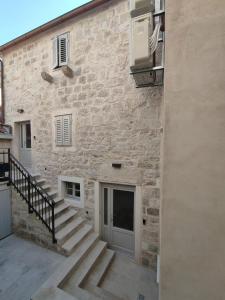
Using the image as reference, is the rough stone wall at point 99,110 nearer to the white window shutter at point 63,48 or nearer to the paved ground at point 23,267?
the white window shutter at point 63,48

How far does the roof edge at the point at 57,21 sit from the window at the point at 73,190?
5476 millimetres

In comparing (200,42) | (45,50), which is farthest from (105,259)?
(45,50)

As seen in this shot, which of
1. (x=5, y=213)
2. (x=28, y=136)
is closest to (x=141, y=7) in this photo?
(x=28, y=136)

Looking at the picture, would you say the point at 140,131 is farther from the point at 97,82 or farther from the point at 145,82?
the point at 97,82

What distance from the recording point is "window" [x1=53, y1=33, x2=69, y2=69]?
17.3 ft

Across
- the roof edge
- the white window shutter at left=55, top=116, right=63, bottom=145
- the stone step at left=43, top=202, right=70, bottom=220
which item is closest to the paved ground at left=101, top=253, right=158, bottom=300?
the stone step at left=43, top=202, right=70, bottom=220

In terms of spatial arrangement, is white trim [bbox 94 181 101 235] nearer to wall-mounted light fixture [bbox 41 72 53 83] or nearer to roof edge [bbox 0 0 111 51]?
wall-mounted light fixture [bbox 41 72 53 83]

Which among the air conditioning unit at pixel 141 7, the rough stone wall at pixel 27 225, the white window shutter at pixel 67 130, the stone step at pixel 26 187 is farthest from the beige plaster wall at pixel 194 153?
the stone step at pixel 26 187

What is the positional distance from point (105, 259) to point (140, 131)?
3.74 metres

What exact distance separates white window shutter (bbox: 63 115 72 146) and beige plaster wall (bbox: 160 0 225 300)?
14.2 ft

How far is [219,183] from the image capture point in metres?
1.39

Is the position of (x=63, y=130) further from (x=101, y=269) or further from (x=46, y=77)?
(x=101, y=269)

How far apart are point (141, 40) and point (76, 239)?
203 inches

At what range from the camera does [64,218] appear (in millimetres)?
4988
